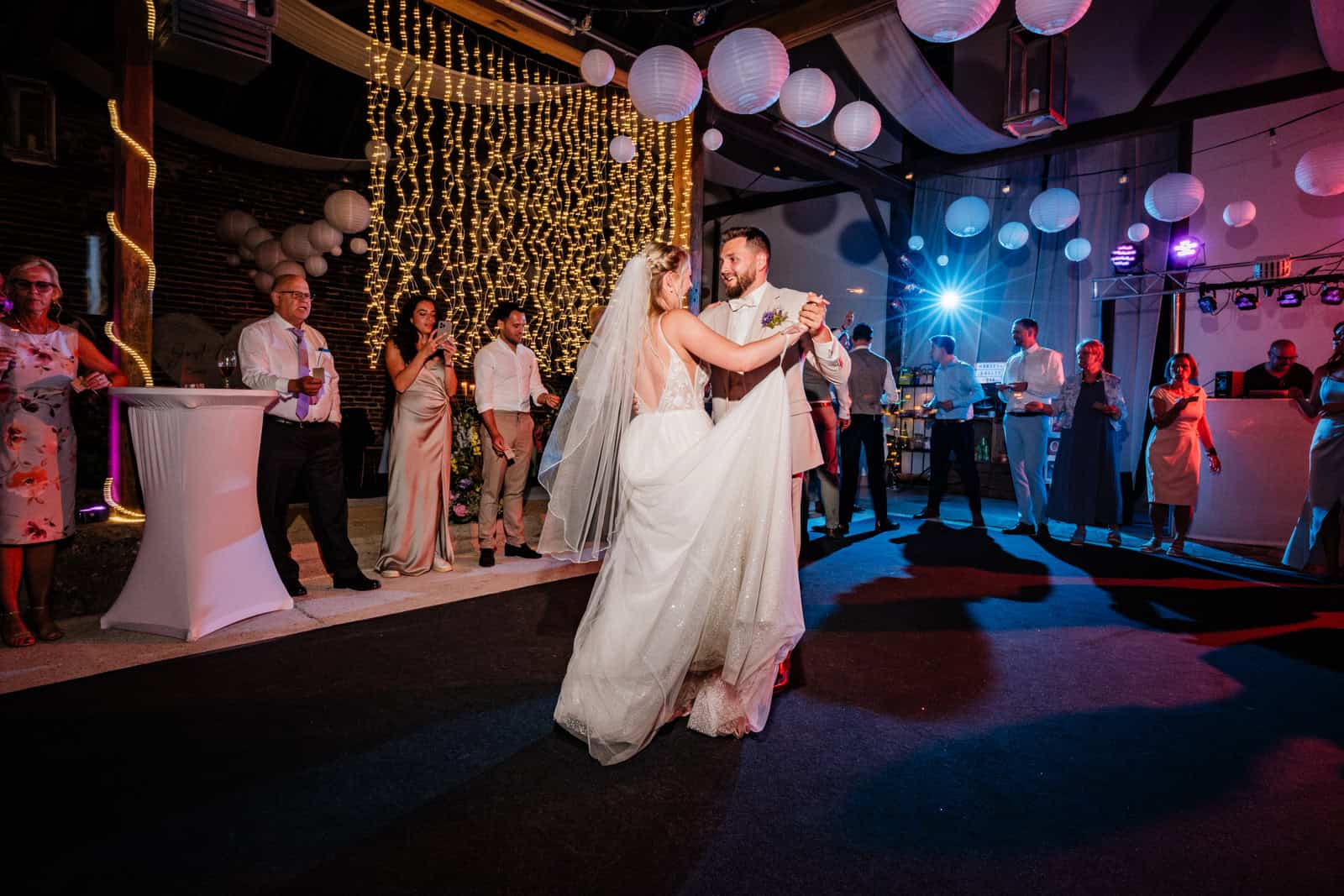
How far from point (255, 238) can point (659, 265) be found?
25.8ft

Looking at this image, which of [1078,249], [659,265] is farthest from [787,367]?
[1078,249]

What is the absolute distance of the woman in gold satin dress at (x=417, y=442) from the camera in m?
4.36

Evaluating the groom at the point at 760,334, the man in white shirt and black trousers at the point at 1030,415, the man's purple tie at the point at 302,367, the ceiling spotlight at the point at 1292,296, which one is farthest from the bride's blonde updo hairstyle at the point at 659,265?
the ceiling spotlight at the point at 1292,296

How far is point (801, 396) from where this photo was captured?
296 centimetres

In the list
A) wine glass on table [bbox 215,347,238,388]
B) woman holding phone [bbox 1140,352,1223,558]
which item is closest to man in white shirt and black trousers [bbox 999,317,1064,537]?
woman holding phone [bbox 1140,352,1223,558]

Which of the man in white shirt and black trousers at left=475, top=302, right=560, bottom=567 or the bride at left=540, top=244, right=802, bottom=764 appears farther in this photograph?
the man in white shirt and black trousers at left=475, top=302, right=560, bottom=567

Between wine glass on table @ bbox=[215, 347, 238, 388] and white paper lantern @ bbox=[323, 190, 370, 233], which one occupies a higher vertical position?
white paper lantern @ bbox=[323, 190, 370, 233]

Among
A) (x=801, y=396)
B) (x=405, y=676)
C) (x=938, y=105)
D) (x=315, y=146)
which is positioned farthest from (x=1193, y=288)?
(x=315, y=146)

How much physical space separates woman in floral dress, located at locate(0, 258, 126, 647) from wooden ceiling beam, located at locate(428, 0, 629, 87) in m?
3.37

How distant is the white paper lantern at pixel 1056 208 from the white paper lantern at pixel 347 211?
725 cm

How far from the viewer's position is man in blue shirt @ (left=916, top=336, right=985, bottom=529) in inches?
264

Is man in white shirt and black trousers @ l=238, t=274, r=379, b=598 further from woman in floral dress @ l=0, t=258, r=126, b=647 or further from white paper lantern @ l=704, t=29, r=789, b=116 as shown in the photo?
white paper lantern @ l=704, t=29, r=789, b=116

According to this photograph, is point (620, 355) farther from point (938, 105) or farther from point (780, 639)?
point (938, 105)

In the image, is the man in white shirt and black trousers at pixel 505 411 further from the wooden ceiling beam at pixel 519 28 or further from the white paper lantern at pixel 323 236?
the white paper lantern at pixel 323 236
